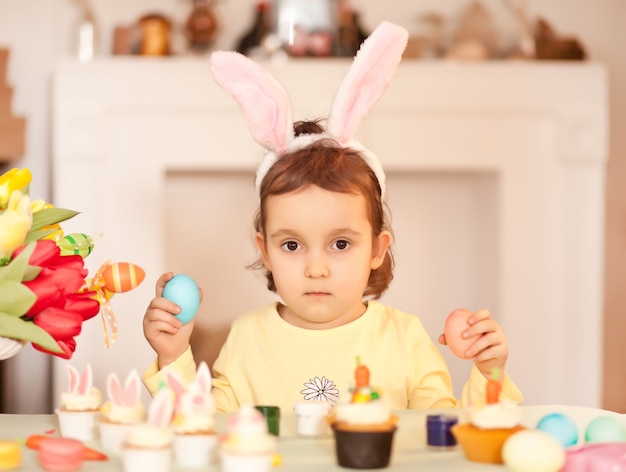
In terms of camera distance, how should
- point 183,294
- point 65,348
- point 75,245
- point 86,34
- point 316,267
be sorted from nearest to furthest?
point 65,348, point 75,245, point 183,294, point 316,267, point 86,34

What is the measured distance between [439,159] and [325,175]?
1.75 metres

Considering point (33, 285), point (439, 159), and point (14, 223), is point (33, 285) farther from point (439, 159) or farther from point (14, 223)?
point (439, 159)

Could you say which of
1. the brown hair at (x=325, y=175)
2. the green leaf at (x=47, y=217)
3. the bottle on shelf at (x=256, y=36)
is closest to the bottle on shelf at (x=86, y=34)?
the bottle on shelf at (x=256, y=36)

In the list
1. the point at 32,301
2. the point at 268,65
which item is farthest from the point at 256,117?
the point at 268,65

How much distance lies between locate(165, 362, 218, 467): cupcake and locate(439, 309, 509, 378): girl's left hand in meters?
0.42

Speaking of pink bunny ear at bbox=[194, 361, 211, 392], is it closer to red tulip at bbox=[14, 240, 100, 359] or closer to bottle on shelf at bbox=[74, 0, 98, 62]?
red tulip at bbox=[14, 240, 100, 359]

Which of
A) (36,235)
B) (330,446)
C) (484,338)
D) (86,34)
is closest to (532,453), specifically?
(330,446)

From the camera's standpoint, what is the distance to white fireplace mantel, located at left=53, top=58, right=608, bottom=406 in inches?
115

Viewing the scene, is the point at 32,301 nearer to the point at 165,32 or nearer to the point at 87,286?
the point at 87,286

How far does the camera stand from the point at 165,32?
299cm

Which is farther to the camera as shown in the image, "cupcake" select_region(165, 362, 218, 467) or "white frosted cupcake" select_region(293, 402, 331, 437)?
"white frosted cupcake" select_region(293, 402, 331, 437)

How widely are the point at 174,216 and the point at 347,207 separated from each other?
75.5 inches

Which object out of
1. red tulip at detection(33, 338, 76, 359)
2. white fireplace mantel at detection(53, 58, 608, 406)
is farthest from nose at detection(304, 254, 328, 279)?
white fireplace mantel at detection(53, 58, 608, 406)

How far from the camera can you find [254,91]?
1285 millimetres
